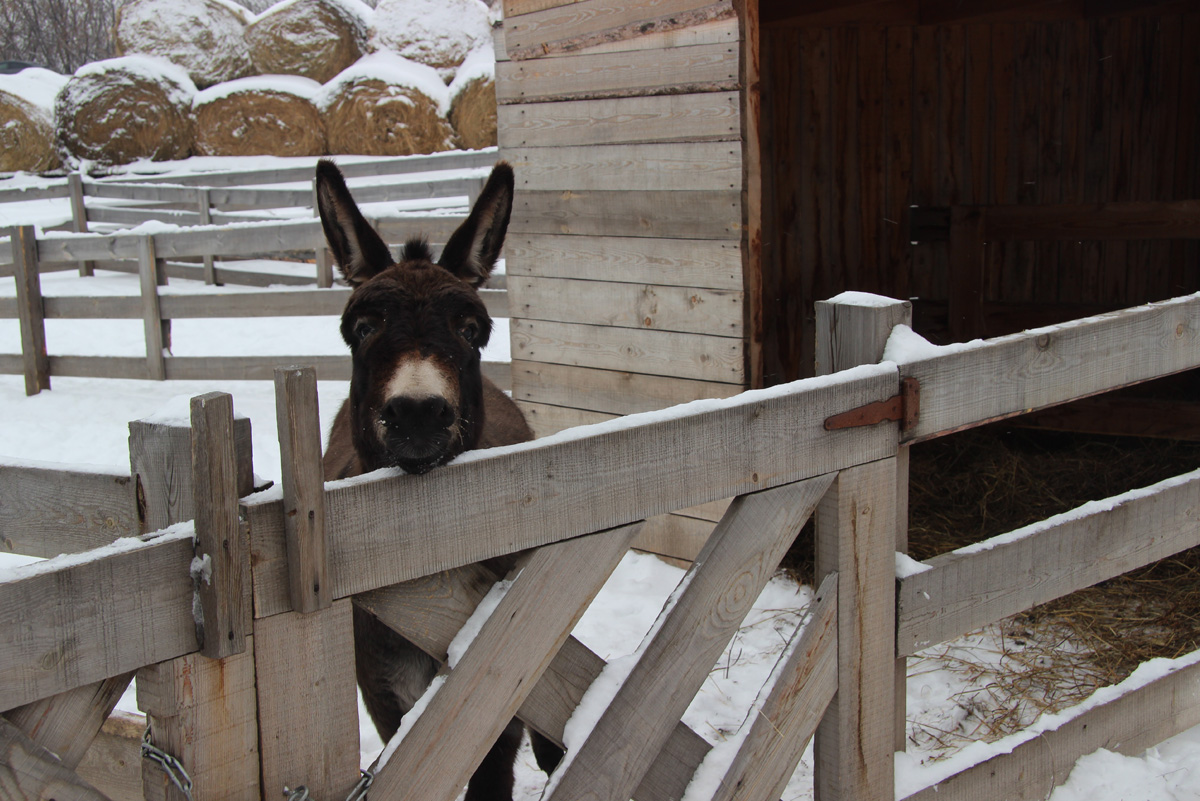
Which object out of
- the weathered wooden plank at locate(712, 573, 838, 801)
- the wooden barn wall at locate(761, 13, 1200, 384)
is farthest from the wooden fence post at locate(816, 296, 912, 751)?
the wooden barn wall at locate(761, 13, 1200, 384)

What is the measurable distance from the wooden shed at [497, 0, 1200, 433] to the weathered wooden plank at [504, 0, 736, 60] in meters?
0.01

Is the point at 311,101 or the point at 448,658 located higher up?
the point at 311,101

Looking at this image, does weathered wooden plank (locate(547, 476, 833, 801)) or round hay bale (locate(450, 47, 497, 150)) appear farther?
round hay bale (locate(450, 47, 497, 150))

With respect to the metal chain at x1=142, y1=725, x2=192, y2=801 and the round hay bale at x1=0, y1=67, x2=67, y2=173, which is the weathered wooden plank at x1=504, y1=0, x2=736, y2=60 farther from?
the round hay bale at x1=0, y1=67, x2=67, y2=173

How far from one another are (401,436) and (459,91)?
693 inches

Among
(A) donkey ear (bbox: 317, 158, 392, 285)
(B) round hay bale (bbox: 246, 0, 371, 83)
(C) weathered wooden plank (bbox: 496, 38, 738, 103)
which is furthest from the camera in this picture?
(B) round hay bale (bbox: 246, 0, 371, 83)

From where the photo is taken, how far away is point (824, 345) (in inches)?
95.0

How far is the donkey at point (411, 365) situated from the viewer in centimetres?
196

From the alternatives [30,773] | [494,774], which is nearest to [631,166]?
[494,774]

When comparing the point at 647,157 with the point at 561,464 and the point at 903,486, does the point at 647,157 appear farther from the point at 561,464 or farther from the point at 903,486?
the point at 561,464

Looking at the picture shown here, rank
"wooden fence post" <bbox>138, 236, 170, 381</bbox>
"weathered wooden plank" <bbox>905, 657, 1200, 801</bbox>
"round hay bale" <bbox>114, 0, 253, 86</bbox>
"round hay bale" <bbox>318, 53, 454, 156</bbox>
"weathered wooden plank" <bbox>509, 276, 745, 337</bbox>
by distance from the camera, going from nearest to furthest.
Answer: "weathered wooden plank" <bbox>905, 657, 1200, 801</bbox> < "weathered wooden plank" <bbox>509, 276, 745, 337</bbox> < "wooden fence post" <bbox>138, 236, 170, 381</bbox> < "round hay bale" <bbox>318, 53, 454, 156</bbox> < "round hay bale" <bbox>114, 0, 253, 86</bbox>

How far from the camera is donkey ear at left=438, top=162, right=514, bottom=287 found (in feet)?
9.70

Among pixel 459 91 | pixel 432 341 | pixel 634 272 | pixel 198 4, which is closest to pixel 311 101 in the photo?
pixel 459 91

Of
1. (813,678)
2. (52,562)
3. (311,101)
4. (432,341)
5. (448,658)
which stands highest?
(311,101)
